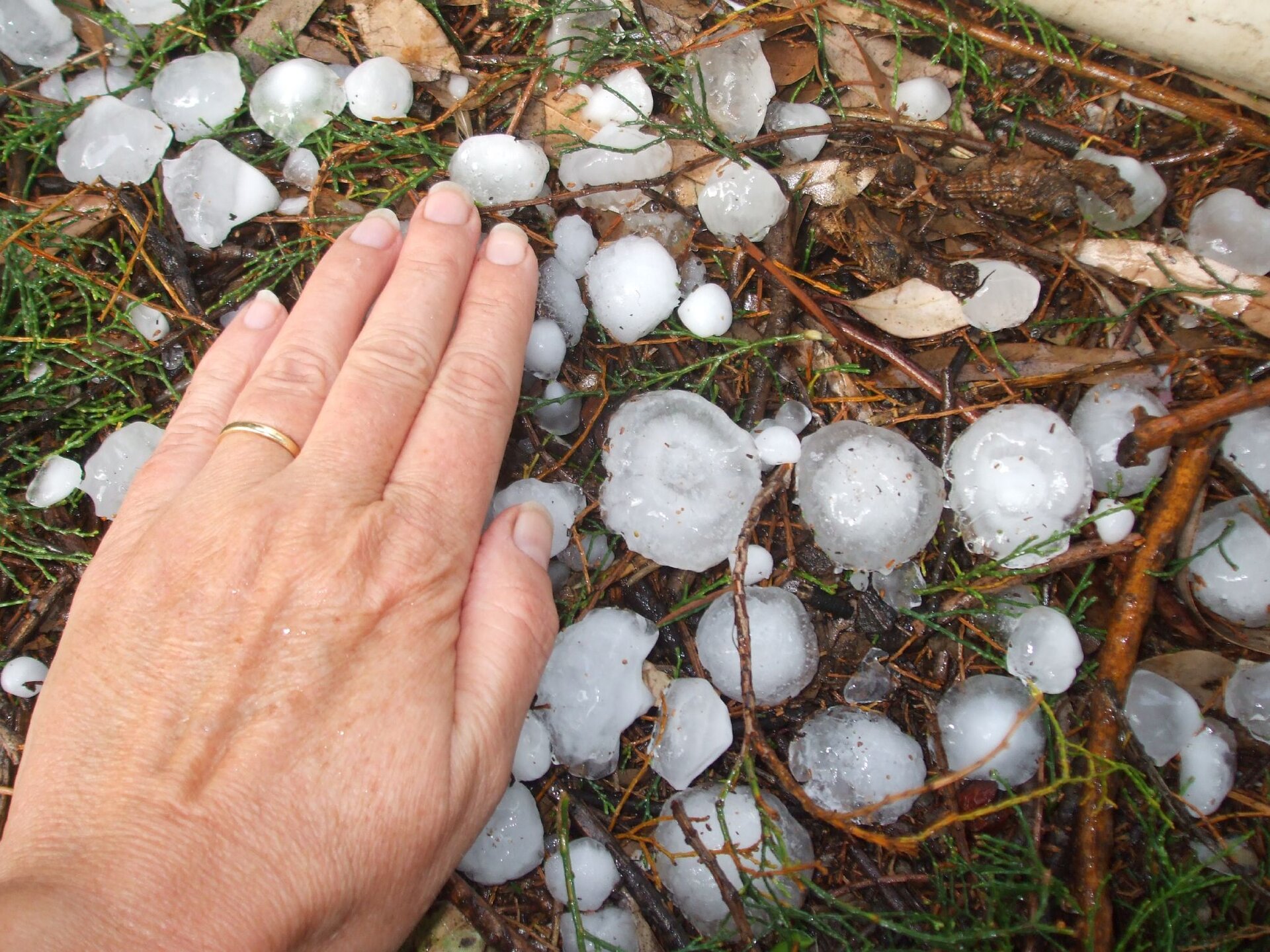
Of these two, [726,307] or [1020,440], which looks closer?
[1020,440]

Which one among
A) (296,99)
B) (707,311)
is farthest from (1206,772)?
(296,99)

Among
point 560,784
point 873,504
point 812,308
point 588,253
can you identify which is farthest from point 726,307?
point 560,784

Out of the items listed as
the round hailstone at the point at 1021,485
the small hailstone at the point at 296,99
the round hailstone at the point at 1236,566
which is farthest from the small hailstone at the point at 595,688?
→ the small hailstone at the point at 296,99

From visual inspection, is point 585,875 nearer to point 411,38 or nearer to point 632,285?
point 632,285

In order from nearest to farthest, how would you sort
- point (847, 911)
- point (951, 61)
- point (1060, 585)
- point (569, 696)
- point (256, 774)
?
1. point (256, 774)
2. point (847, 911)
3. point (569, 696)
4. point (1060, 585)
5. point (951, 61)

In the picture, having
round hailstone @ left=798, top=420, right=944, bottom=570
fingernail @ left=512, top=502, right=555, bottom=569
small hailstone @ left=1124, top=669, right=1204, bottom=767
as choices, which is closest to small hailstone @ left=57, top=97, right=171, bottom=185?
fingernail @ left=512, top=502, right=555, bottom=569

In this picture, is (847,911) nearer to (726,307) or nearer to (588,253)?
(726,307)

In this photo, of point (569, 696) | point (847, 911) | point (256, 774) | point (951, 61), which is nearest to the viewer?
point (256, 774)

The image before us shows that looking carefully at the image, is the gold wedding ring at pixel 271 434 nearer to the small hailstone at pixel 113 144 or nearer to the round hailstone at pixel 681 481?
the round hailstone at pixel 681 481
